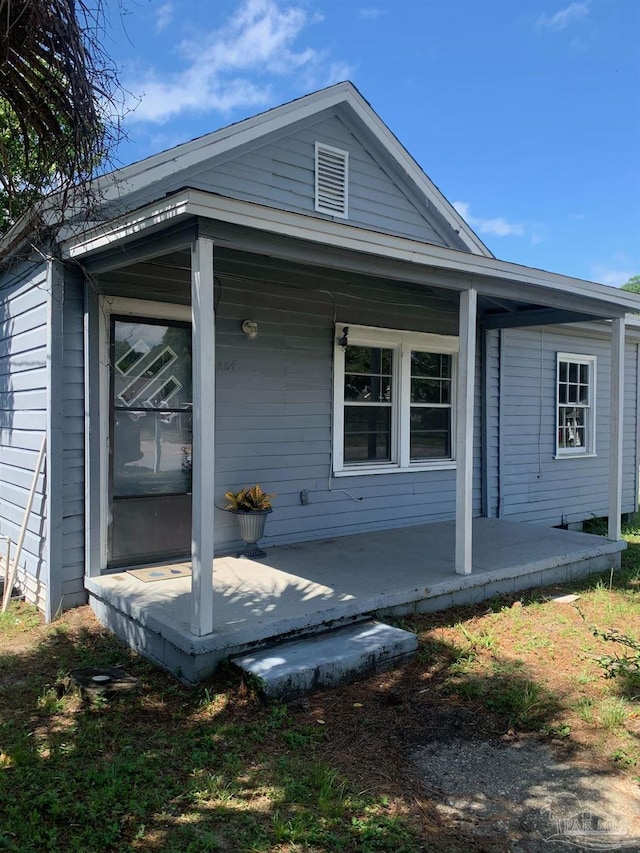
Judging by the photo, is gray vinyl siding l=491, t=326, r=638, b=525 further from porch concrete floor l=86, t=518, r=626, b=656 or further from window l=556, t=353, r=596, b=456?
porch concrete floor l=86, t=518, r=626, b=656

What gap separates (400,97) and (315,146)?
925cm

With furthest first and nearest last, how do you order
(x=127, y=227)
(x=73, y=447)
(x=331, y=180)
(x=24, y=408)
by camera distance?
(x=331, y=180)
(x=24, y=408)
(x=73, y=447)
(x=127, y=227)

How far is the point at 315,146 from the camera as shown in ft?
21.7

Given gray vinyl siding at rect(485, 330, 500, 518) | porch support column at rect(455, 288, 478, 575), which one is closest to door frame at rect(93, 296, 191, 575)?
porch support column at rect(455, 288, 478, 575)

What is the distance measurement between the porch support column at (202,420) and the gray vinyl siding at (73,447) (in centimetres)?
168

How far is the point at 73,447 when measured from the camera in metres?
4.84

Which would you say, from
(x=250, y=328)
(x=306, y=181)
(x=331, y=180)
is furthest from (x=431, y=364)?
(x=250, y=328)

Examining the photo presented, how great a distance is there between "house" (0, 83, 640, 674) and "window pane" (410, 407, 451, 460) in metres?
0.02

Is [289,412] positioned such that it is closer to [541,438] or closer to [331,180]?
[331,180]

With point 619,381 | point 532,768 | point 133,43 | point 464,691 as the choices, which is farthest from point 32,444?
point 619,381

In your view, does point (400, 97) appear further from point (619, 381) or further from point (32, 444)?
point (32, 444)

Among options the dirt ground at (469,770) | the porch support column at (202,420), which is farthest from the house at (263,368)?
the dirt ground at (469,770)

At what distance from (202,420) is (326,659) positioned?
160cm

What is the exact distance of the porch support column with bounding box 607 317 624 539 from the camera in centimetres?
647
